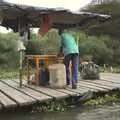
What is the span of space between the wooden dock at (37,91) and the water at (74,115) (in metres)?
0.28

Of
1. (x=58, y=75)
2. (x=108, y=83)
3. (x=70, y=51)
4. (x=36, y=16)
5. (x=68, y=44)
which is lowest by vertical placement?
(x=108, y=83)

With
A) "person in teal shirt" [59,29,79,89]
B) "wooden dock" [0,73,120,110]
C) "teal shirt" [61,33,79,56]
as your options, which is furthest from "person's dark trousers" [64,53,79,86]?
"wooden dock" [0,73,120,110]

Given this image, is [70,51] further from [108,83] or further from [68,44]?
[108,83]

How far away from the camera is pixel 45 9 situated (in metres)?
10.6

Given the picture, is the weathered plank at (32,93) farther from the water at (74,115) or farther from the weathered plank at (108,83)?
the weathered plank at (108,83)

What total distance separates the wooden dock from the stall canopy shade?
1.76 metres

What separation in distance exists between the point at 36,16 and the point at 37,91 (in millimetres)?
1991

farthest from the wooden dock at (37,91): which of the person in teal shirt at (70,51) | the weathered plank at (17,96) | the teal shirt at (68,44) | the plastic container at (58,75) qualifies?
the teal shirt at (68,44)

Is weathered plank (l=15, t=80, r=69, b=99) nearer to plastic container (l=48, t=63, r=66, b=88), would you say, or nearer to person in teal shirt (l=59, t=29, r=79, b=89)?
plastic container (l=48, t=63, r=66, b=88)

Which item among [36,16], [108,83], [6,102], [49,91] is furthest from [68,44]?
[6,102]

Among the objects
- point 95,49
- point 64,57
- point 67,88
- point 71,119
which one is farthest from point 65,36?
point 95,49

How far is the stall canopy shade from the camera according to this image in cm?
1038

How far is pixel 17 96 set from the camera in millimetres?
9852

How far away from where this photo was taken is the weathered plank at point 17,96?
9.13 meters
